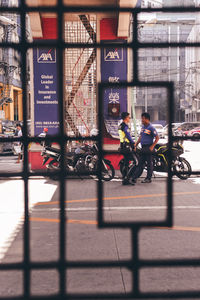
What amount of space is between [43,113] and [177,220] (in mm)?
7280

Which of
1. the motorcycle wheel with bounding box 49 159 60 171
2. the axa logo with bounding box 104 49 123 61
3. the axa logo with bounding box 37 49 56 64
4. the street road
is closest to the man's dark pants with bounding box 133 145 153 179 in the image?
the street road

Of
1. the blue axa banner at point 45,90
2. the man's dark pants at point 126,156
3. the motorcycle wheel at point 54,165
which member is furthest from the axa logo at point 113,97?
the motorcycle wheel at point 54,165

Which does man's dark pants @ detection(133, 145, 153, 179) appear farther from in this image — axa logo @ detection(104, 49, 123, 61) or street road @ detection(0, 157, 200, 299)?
axa logo @ detection(104, 49, 123, 61)

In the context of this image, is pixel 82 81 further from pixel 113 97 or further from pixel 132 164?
pixel 132 164

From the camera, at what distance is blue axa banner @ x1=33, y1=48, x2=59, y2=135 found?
12164 millimetres

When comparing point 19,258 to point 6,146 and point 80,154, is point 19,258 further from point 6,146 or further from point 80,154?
point 6,146


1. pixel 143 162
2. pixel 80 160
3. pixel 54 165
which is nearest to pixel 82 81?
pixel 80 160

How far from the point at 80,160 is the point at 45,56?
12.1 ft

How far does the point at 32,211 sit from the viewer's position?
261 inches

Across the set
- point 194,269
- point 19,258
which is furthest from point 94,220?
point 194,269

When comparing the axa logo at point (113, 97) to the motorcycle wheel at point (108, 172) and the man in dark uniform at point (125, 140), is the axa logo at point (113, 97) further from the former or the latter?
the man in dark uniform at point (125, 140)

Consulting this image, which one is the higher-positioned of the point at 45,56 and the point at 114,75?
the point at 45,56

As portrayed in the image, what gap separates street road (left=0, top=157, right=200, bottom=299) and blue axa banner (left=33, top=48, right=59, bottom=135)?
3.53m

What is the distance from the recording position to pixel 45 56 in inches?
480
